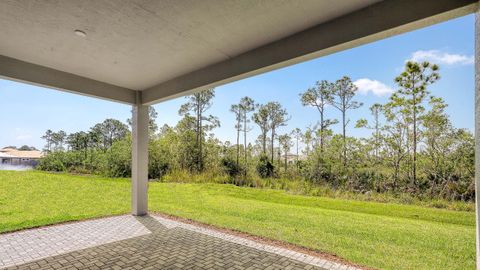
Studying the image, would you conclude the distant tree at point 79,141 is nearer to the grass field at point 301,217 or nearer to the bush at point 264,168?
the grass field at point 301,217

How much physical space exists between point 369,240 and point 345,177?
4867mm

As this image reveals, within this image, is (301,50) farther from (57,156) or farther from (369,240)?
(57,156)

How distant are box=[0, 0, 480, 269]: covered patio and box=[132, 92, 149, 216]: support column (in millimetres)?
838

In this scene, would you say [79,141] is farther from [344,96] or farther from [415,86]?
[415,86]

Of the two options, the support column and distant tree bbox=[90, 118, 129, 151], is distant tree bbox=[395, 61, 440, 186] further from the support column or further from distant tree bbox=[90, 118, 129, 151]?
distant tree bbox=[90, 118, 129, 151]

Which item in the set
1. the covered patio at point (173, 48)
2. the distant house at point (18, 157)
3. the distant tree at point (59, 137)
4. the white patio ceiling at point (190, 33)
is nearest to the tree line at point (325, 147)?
the distant tree at point (59, 137)

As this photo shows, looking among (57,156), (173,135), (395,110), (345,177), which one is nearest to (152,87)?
(345,177)

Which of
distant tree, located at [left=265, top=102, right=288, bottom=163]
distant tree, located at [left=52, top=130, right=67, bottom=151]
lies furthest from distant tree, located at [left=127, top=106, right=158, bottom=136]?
distant tree, located at [left=52, top=130, right=67, bottom=151]

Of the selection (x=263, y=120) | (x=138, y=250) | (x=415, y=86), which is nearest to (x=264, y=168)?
(x=263, y=120)

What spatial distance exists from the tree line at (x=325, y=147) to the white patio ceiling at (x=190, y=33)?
6560 mm

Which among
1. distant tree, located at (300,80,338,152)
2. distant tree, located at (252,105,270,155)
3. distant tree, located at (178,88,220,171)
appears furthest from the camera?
distant tree, located at (252,105,270,155)

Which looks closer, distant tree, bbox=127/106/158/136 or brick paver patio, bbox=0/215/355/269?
brick paver patio, bbox=0/215/355/269

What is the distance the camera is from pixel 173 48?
3553mm

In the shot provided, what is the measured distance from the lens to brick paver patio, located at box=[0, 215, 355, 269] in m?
3.31
